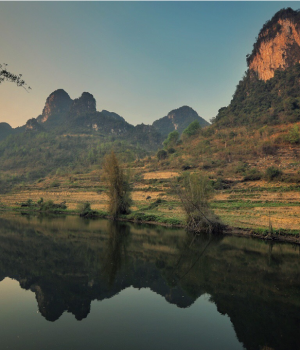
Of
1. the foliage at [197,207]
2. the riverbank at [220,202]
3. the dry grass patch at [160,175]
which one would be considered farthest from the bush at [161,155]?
the foliage at [197,207]

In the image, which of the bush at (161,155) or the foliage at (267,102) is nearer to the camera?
the foliage at (267,102)

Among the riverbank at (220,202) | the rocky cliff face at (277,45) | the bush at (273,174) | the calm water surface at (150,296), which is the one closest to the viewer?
the calm water surface at (150,296)

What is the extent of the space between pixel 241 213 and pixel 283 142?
4375cm

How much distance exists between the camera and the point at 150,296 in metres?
14.6

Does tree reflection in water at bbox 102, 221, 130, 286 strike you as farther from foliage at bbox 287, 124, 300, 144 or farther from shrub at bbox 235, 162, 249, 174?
foliage at bbox 287, 124, 300, 144

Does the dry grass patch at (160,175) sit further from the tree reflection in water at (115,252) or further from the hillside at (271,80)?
the hillside at (271,80)

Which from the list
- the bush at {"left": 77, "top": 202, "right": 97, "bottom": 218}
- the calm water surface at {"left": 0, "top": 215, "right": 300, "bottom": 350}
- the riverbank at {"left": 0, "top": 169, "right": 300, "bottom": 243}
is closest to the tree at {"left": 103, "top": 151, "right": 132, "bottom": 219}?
the riverbank at {"left": 0, "top": 169, "right": 300, "bottom": 243}

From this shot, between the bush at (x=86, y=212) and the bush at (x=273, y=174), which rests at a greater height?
the bush at (x=273, y=174)

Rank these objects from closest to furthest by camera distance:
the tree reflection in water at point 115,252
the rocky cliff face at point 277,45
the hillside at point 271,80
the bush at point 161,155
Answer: the tree reflection in water at point 115,252
the hillside at point 271,80
the bush at point 161,155
the rocky cliff face at point 277,45

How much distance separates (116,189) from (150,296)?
3016 centimetres

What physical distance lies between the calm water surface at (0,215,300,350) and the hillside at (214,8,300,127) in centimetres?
7704

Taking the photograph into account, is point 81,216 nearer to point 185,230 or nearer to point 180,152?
point 185,230

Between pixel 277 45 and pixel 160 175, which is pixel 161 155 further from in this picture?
pixel 277 45

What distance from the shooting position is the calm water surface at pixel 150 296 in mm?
10172
